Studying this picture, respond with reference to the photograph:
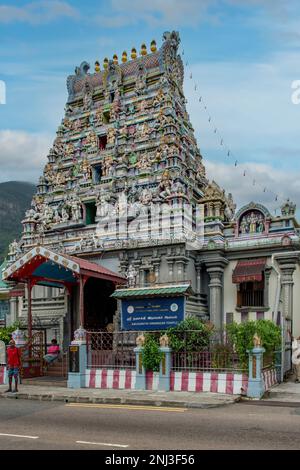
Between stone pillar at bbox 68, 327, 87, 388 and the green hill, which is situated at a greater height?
the green hill

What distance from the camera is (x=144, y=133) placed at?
3020 cm

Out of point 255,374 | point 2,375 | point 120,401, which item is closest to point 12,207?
point 2,375

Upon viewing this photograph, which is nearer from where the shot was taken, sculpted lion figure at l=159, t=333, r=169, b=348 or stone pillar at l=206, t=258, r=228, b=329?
sculpted lion figure at l=159, t=333, r=169, b=348

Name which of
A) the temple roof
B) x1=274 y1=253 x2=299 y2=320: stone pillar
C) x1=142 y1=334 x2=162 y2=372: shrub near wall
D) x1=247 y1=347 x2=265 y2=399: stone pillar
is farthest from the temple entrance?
x1=247 y1=347 x2=265 y2=399: stone pillar

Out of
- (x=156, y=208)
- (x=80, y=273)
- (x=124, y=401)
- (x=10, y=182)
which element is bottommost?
(x=124, y=401)

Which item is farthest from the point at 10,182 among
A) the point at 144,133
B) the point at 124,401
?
the point at 124,401

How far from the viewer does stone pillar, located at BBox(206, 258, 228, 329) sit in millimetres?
25828

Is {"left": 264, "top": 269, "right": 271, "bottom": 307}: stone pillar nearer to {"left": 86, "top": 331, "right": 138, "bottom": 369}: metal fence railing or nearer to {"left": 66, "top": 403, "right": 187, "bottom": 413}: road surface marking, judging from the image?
{"left": 86, "top": 331, "right": 138, "bottom": 369}: metal fence railing

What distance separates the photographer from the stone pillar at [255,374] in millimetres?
16562

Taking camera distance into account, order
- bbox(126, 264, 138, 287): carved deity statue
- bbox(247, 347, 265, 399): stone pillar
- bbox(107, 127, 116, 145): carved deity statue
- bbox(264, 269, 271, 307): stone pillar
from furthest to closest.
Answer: bbox(107, 127, 116, 145): carved deity statue < bbox(126, 264, 138, 287): carved deity statue < bbox(264, 269, 271, 307): stone pillar < bbox(247, 347, 265, 399): stone pillar

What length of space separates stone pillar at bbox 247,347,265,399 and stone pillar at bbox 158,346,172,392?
2.65 meters

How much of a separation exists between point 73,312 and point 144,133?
1029 cm
